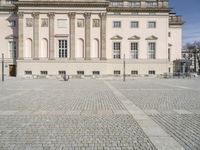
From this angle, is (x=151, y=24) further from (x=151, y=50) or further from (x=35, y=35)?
(x=35, y=35)

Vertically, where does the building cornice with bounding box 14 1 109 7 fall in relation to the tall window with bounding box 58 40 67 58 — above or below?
above

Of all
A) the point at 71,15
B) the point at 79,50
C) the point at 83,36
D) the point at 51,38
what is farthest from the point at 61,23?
the point at 79,50

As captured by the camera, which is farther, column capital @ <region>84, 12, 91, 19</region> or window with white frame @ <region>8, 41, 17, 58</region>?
window with white frame @ <region>8, 41, 17, 58</region>

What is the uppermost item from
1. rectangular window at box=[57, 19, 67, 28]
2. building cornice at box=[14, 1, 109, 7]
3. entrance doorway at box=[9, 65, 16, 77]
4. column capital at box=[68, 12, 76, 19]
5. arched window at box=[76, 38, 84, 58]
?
building cornice at box=[14, 1, 109, 7]

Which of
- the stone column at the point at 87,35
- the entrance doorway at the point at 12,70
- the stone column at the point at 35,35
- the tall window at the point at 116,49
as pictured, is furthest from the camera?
the tall window at the point at 116,49

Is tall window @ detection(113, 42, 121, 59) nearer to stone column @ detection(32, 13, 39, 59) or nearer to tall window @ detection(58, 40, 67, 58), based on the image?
tall window @ detection(58, 40, 67, 58)

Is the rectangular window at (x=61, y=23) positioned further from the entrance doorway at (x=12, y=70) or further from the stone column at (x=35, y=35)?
the entrance doorway at (x=12, y=70)

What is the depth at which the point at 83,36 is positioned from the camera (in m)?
53.1

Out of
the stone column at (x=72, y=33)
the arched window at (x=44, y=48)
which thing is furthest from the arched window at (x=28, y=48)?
the stone column at (x=72, y=33)

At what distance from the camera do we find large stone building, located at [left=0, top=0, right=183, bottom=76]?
171ft

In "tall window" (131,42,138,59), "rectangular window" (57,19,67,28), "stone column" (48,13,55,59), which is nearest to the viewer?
"stone column" (48,13,55,59)

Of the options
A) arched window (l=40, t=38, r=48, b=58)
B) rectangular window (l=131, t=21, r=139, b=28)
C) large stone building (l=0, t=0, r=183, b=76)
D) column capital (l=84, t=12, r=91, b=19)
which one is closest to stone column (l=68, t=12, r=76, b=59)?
large stone building (l=0, t=0, r=183, b=76)

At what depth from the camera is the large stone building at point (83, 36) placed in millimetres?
52031

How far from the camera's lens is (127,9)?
54969 mm
